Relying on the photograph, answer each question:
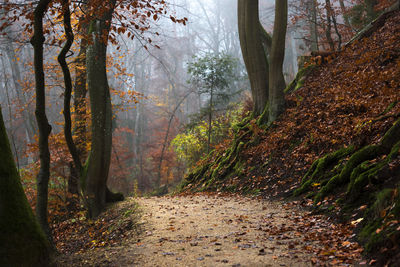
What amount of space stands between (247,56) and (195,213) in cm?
711

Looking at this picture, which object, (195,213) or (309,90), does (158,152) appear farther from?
(195,213)

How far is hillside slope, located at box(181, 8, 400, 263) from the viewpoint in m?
4.09

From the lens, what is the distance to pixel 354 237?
12.1ft

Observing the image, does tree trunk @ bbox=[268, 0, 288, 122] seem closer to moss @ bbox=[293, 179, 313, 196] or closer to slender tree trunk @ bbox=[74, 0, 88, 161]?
moss @ bbox=[293, 179, 313, 196]

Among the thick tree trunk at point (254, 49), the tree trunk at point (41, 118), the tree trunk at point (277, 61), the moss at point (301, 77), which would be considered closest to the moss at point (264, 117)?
the tree trunk at point (277, 61)

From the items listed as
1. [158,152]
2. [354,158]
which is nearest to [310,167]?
[354,158]

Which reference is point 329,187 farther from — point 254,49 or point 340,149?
point 254,49

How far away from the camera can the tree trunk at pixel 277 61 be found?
396 inches

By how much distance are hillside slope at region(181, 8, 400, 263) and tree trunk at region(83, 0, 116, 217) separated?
3.78 metres

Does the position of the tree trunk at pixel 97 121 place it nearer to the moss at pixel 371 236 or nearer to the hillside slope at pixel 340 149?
the hillside slope at pixel 340 149

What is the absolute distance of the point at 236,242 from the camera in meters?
4.38

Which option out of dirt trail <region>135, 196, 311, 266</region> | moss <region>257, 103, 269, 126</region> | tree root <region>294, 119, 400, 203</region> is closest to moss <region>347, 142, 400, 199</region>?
tree root <region>294, 119, 400, 203</region>

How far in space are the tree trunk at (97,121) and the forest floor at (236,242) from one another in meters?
2.80

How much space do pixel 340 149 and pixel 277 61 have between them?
195 inches
